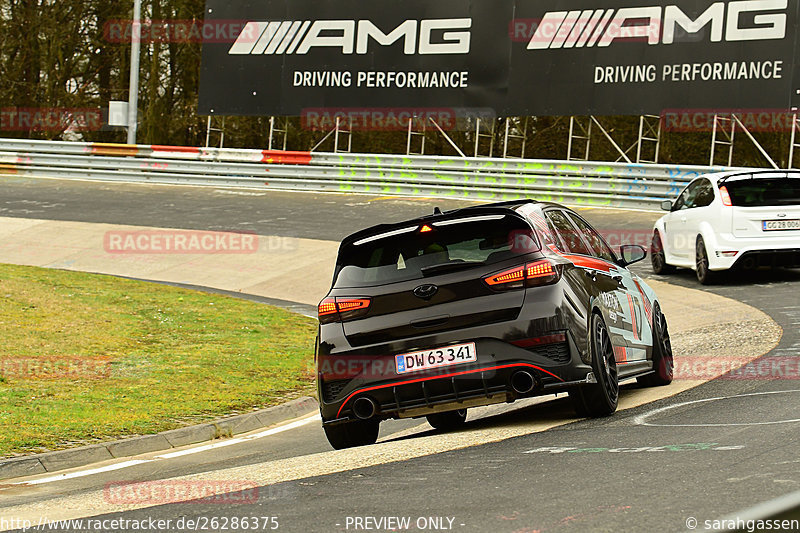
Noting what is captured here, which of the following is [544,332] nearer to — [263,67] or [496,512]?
[496,512]

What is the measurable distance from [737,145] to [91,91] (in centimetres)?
2518

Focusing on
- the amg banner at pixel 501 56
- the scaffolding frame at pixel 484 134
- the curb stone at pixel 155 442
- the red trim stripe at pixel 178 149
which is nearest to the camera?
the curb stone at pixel 155 442

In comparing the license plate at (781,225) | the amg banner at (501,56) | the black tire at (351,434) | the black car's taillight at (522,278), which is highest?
the amg banner at (501,56)

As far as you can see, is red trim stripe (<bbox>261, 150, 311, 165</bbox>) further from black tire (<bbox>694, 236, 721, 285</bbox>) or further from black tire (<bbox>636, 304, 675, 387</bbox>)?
black tire (<bbox>636, 304, 675, 387</bbox>)

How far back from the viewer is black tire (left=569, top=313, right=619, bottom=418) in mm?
7684

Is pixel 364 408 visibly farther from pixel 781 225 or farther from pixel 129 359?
pixel 781 225

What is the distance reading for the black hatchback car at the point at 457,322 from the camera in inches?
291

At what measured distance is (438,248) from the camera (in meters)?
7.69

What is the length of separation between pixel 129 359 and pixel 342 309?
5791mm

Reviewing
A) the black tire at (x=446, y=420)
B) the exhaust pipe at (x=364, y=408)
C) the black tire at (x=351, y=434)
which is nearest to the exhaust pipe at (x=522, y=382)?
the exhaust pipe at (x=364, y=408)

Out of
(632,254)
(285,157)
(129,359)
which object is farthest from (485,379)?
(285,157)

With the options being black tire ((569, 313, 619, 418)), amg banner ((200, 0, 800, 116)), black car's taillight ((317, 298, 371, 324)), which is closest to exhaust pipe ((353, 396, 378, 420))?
black car's taillight ((317, 298, 371, 324))

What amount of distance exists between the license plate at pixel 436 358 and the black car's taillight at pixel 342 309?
0.40m

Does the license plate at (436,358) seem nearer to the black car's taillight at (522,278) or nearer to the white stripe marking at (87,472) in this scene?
the black car's taillight at (522,278)
